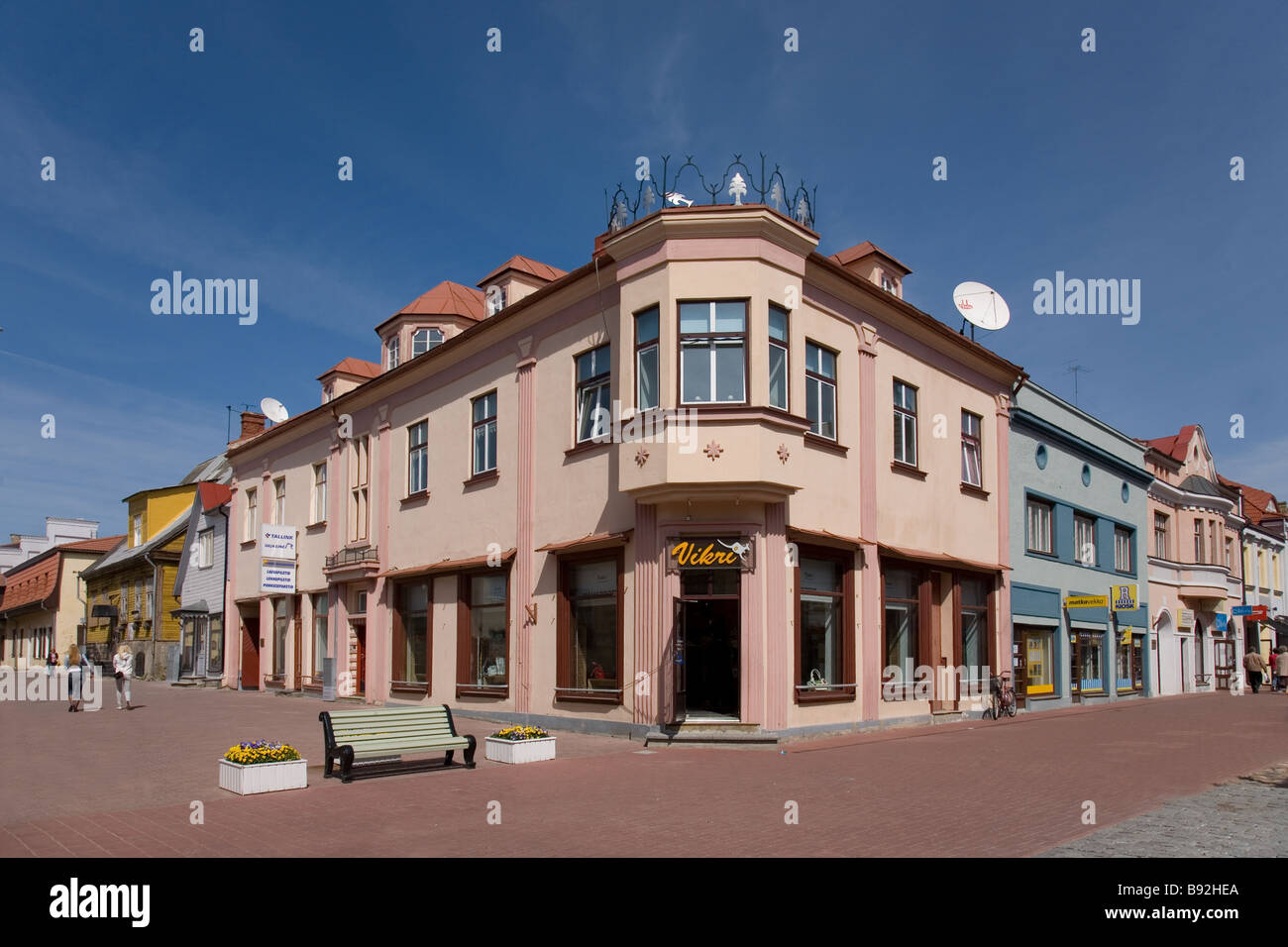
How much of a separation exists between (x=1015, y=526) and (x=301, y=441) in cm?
2104

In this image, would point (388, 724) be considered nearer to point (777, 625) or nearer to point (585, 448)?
point (777, 625)

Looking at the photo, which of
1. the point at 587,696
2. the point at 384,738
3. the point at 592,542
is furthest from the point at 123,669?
the point at 384,738

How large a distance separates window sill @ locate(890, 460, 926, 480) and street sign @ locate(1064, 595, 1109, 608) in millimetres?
8846

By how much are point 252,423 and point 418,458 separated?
59.5 feet

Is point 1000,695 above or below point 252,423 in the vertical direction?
below

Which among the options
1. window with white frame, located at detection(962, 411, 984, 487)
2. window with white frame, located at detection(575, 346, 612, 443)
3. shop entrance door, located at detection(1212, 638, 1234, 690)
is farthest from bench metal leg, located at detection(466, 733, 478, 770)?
shop entrance door, located at detection(1212, 638, 1234, 690)

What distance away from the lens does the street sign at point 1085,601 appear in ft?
91.2

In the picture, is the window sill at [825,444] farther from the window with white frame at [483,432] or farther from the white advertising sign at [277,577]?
the white advertising sign at [277,577]

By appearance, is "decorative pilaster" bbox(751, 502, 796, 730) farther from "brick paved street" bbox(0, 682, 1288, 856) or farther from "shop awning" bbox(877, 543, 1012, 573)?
"shop awning" bbox(877, 543, 1012, 573)

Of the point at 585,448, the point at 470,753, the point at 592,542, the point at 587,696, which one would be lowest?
the point at 470,753

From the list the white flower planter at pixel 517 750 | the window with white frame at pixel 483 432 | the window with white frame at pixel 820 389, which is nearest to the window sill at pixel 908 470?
the window with white frame at pixel 820 389

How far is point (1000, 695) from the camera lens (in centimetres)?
2377

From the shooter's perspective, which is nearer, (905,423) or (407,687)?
(905,423)
